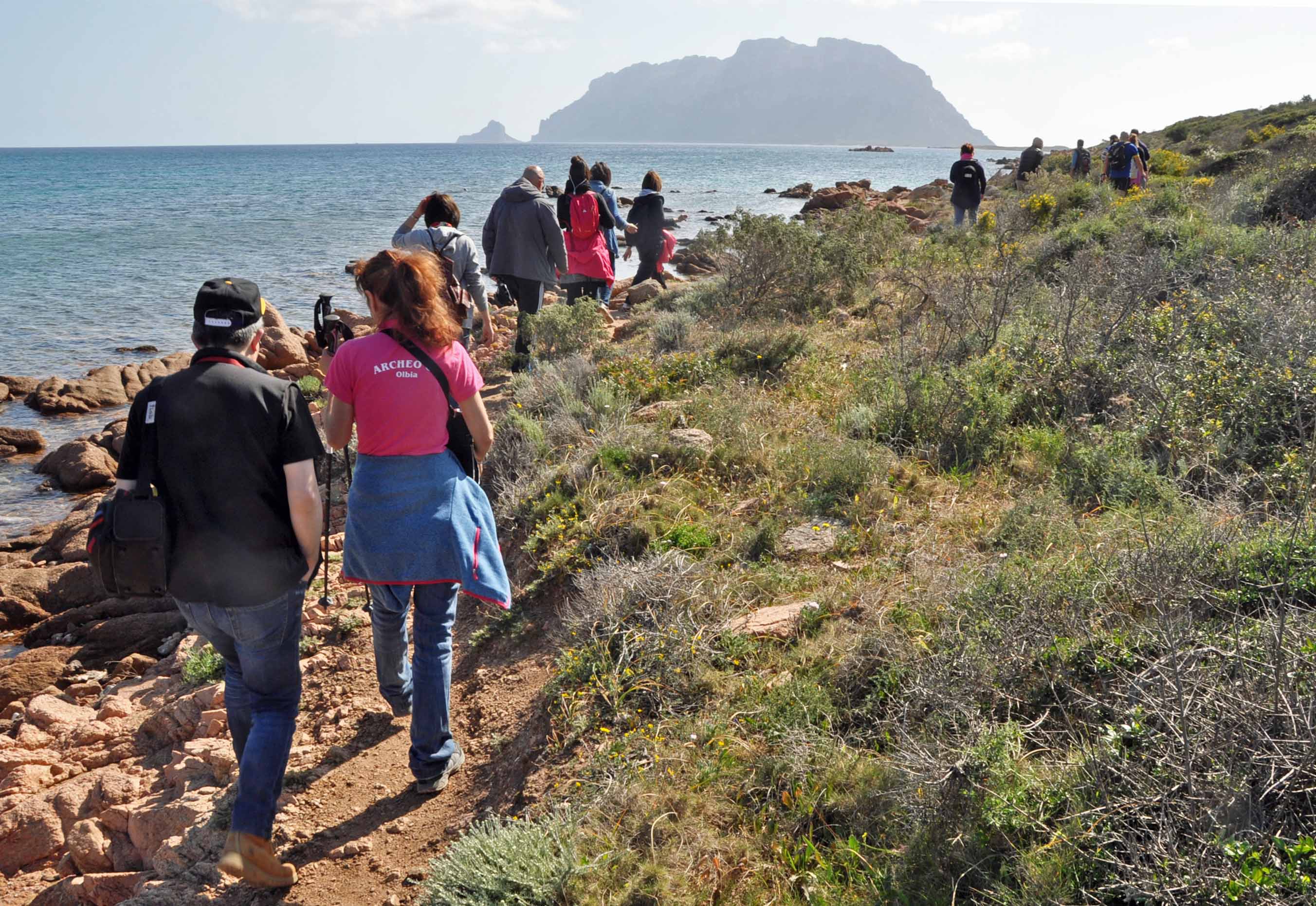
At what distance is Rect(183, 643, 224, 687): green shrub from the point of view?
4.83 m

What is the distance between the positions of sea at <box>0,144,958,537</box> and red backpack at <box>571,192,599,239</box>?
21.6 ft

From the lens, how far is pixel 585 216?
8.85 metres

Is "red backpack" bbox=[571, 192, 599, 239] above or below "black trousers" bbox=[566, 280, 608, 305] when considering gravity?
above

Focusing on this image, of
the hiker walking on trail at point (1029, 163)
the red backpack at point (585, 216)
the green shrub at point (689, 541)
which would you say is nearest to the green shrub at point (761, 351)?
the red backpack at point (585, 216)

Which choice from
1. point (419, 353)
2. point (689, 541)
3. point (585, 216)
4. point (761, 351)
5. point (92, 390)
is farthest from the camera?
point (92, 390)

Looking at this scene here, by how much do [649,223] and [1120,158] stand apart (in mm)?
8639

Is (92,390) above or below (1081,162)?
below

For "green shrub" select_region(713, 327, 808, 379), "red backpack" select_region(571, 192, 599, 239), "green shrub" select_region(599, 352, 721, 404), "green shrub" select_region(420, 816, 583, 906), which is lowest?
"green shrub" select_region(420, 816, 583, 906)

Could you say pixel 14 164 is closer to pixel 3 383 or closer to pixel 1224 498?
pixel 3 383

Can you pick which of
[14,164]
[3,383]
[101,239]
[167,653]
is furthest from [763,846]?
[14,164]

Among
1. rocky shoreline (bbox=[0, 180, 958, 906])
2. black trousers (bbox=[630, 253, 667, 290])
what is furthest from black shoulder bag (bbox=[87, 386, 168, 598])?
black trousers (bbox=[630, 253, 667, 290])

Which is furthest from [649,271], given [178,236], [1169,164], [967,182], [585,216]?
[178,236]

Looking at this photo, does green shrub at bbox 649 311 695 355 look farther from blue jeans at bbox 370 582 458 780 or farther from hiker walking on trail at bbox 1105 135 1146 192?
hiker walking on trail at bbox 1105 135 1146 192

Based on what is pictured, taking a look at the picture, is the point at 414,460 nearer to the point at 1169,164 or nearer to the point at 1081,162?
the point at 1081,162
